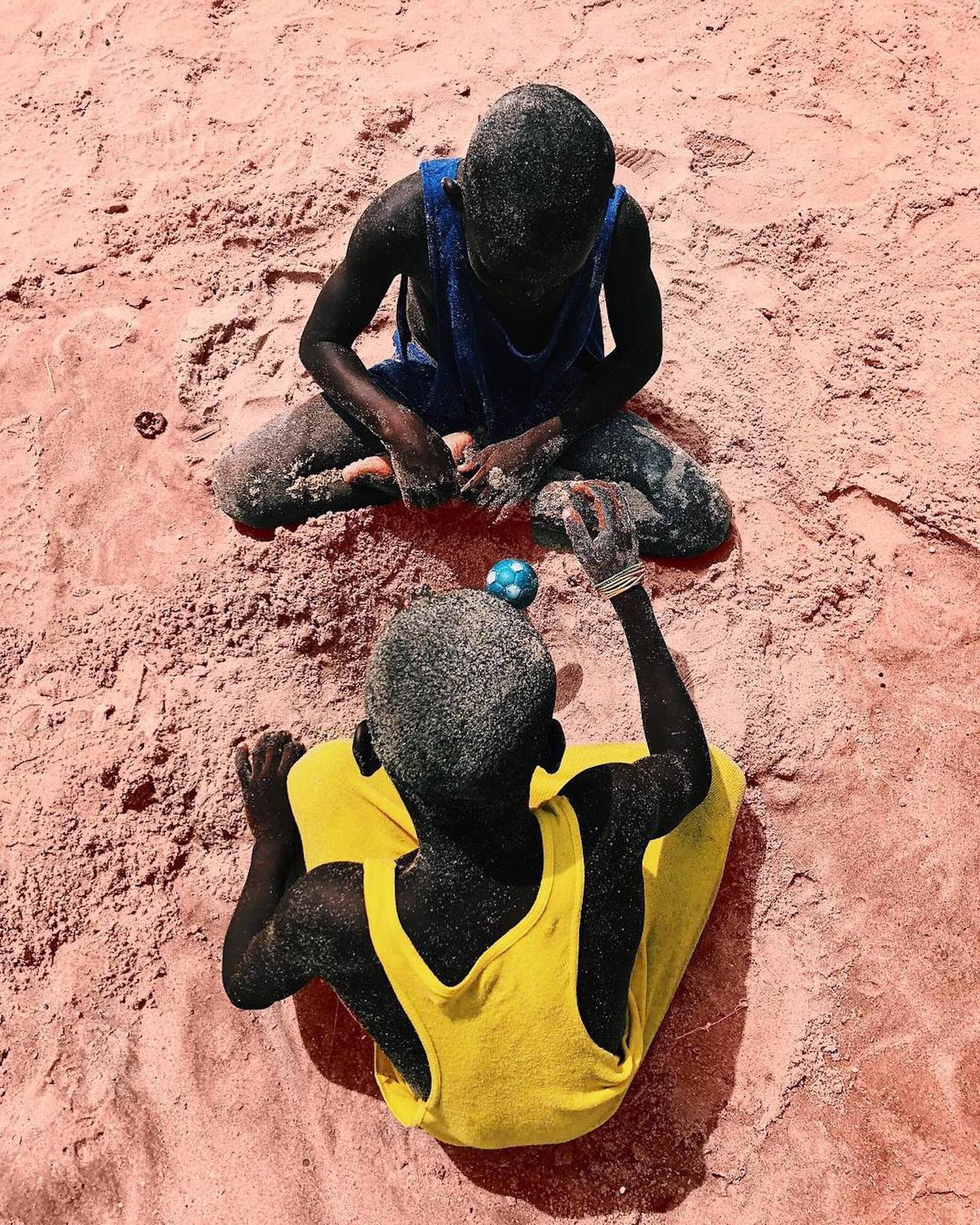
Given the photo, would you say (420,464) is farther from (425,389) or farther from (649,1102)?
(649,1102)

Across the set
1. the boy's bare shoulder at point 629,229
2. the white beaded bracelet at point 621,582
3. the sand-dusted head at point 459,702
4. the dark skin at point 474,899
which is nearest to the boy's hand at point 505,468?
the white beaded bracelet at point 621,582

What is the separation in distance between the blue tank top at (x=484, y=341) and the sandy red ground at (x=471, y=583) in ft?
1.04

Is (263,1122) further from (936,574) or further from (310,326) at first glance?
(936,574)

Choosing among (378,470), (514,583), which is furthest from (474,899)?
(378,470)

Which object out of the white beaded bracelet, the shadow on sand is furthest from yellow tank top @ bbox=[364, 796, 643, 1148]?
the white beaded bracelet

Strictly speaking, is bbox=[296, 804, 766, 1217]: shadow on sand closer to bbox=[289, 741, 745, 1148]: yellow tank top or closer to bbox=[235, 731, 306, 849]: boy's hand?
bbox=[289, 741, 745, 1148]: yellow tank top

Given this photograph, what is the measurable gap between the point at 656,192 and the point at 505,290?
143 cm

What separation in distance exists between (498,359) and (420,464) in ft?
1.05

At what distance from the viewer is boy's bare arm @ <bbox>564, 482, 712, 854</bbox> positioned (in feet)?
5.24

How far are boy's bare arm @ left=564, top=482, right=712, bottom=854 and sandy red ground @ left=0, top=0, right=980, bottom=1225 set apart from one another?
12.5 inches

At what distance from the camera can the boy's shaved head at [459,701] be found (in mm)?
1300

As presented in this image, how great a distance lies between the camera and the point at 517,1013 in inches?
56.8

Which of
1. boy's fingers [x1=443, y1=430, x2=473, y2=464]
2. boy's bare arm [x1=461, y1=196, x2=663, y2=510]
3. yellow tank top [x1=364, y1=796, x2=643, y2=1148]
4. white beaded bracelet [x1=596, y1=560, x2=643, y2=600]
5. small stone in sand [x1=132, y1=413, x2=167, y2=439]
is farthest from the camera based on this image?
small stone in sand [x1=132, y1=413, x2=167, y2=439]

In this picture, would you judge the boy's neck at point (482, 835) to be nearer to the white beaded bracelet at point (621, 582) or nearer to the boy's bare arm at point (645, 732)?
the boy's bare arm at point (645, 732)
